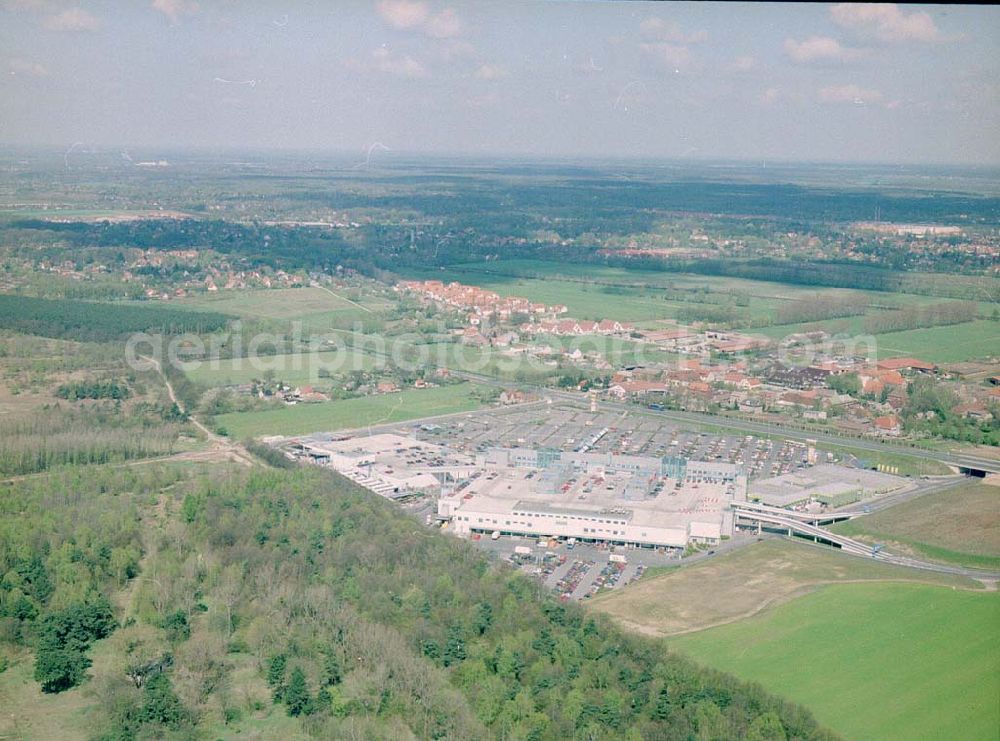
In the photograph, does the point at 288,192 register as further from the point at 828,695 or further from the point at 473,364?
the point at 828,695

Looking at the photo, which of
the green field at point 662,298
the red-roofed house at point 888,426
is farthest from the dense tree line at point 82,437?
the green field at point 662,298

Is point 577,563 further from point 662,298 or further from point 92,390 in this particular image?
point 662,298

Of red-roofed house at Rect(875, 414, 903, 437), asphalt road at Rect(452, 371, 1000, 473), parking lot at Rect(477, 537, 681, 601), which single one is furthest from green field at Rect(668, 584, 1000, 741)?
red-roofed house at Rect(875, 414, 903, 437)

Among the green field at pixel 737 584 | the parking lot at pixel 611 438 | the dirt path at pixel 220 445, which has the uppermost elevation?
the dirt path at pixel 220 445

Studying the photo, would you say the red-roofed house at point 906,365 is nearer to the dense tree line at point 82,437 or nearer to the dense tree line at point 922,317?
the dense tree line at point 922,317

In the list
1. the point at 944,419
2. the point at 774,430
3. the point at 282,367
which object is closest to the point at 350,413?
the point at 282,367
